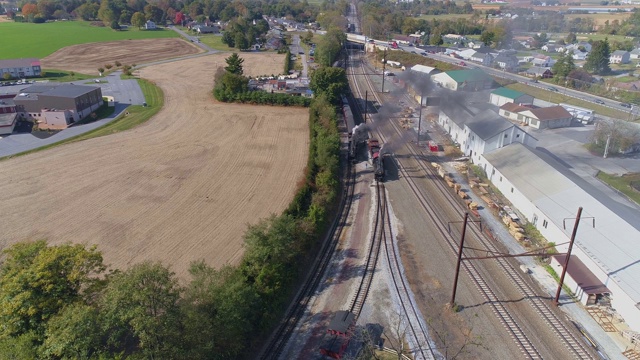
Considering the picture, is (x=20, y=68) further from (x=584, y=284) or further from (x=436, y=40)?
(x=584, y=284)

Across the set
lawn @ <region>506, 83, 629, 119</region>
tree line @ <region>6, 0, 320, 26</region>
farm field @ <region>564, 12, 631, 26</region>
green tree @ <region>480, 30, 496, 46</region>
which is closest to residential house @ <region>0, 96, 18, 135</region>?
lawn @ <region>506, 83, 629, 119</region>

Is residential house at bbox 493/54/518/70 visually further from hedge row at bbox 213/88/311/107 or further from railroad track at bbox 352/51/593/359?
railroad track at bbox 352/51/593/359

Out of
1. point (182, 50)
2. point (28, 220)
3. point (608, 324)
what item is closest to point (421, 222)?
point (608, 324)

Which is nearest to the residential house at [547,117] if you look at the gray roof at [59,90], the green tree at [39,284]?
the green tree at [39,284]

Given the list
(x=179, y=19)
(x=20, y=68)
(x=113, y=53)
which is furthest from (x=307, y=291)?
(x=179, y=19)

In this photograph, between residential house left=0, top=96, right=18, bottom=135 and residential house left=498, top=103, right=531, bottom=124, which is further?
residential house left=498, top=103, right=531, bottom=124

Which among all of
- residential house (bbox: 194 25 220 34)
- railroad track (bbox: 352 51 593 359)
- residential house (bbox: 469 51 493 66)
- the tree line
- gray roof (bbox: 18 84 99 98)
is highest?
the tree line

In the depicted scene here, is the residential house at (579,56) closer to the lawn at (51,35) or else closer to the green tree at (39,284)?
the green tree at (39,284)
